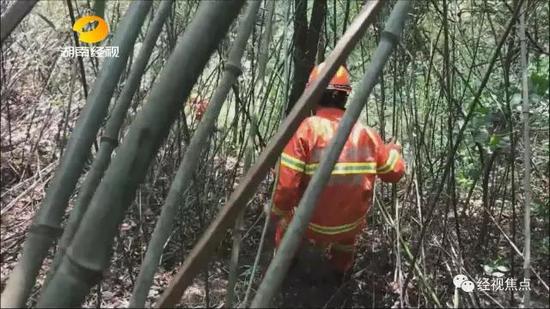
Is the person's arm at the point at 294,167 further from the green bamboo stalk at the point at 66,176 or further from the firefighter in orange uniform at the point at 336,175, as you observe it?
the green bamboo stalk at the point at 66,176

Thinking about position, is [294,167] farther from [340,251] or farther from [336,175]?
[340,251]

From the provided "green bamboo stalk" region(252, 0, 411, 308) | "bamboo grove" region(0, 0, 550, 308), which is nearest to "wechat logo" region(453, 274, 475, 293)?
"bamboo grove" region(0, 0, 550, 308)

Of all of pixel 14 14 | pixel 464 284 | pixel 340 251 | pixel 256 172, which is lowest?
pixel 340 251

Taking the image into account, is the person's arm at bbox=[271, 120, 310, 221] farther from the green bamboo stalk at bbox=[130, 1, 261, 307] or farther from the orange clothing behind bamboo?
the green bamboo stalk at bbox=[130, 1, 261, 307]

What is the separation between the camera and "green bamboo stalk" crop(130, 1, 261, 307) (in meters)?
1.16

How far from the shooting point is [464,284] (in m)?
1.66

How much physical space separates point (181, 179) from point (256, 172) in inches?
10.9

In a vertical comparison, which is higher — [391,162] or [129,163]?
[391,162]

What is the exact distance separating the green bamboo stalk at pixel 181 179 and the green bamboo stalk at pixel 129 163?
17 cm

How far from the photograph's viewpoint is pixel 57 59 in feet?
13.5

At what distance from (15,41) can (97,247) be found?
3.87m

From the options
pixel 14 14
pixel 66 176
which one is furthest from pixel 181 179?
pixel 14 14

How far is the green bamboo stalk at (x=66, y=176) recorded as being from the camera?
1173 mm

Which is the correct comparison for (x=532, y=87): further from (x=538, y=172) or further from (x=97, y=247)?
(x=97, y=247)
